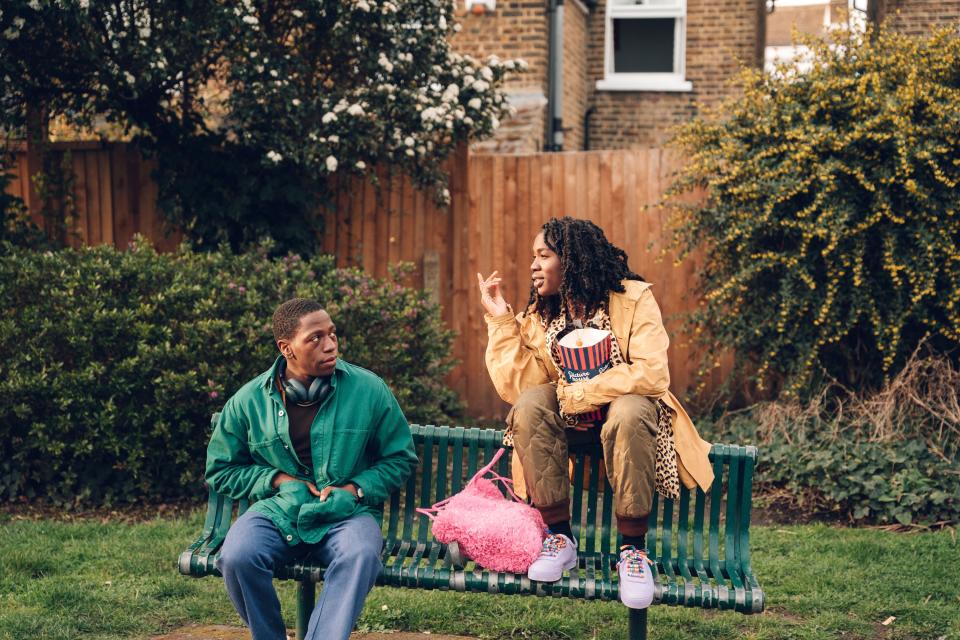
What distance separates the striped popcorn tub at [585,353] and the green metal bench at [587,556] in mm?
384

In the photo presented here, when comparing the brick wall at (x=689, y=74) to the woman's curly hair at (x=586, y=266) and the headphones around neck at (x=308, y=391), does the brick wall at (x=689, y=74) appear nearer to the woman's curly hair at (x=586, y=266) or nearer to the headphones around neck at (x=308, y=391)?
the woman's curly hair at (x=586, y=266)

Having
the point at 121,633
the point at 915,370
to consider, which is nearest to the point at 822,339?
→ the point at 915,370

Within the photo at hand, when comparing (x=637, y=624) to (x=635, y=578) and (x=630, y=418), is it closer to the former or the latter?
(x=635, y=578)

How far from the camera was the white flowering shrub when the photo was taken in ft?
23.3

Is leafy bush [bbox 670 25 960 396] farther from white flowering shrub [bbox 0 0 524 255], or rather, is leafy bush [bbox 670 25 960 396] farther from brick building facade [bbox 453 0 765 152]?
brick building facade [bbox 453 0 765 152]

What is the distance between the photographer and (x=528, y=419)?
11.8 ft

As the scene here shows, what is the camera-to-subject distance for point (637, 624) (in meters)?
3.49

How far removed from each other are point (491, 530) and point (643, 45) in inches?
419

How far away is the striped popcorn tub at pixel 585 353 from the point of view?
11.8 feet

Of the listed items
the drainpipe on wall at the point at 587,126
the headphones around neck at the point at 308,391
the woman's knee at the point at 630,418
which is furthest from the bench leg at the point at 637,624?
the drainpipe on wall at the point at 587,126

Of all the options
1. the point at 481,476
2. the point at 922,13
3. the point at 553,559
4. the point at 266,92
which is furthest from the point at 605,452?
the point at 922,13

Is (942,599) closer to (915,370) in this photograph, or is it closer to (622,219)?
(915,370)

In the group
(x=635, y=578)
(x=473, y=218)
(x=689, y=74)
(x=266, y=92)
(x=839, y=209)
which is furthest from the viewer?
(x=689, y=74)

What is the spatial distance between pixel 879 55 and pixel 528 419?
4.35 metres
